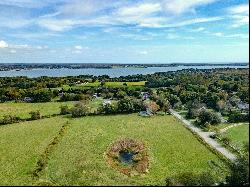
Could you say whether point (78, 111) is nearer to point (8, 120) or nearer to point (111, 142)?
point (8, 120)

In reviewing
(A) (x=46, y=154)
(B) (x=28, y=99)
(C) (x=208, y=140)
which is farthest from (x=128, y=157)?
(B) (x=28, y=99)

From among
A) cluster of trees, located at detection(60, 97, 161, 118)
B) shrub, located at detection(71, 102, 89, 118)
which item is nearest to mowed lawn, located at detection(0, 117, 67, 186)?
shrub, located at detection(71, 102, 89, 118)

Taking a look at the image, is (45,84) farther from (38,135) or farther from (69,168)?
(69,168)

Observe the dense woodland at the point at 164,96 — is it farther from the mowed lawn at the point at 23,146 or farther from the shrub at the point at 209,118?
the mowed lawn at the point at 23,146

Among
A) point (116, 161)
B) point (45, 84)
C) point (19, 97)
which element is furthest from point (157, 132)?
point (45, 84)

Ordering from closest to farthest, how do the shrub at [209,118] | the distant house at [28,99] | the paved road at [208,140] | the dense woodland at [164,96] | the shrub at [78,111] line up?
the paved road at [208,140]
the shrub at [209,118]
the dense woodland at [164,96]
the shrub at [78,111]
the distant house at [28,99]

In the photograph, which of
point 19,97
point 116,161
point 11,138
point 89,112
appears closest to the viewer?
point 116,161

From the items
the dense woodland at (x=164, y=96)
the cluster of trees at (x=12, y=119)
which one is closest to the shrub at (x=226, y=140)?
the dense woodland at (x=164, y=96)
